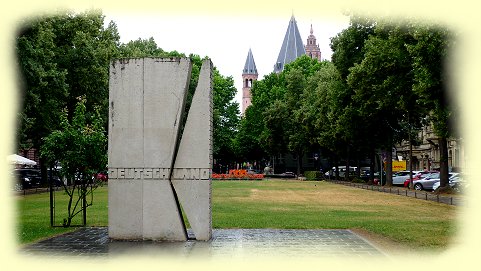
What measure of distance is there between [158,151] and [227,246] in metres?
3.32

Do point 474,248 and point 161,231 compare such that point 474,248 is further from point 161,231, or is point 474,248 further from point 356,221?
point 161,231

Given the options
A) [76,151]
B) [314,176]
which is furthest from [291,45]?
[76,151]

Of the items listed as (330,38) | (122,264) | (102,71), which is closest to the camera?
(122,264)

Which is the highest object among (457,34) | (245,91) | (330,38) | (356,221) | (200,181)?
(245,91)

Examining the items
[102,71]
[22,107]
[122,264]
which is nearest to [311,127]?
[102,71]

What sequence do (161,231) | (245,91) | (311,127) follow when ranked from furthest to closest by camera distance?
(245,91) < (311,127) < (161,231)

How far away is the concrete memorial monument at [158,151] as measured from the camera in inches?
570

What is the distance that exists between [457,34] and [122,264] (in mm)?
15223

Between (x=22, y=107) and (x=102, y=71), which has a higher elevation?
(x=102, y=71)

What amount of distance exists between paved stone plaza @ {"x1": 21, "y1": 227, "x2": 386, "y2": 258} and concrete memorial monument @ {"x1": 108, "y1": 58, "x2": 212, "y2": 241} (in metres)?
0.65

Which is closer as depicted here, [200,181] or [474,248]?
[474,248]

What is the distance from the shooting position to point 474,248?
44.0ft

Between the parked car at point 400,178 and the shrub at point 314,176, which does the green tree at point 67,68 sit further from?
the shrub at point 314,176

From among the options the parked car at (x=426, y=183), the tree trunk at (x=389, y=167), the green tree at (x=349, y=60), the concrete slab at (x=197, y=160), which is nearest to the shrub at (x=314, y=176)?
the tree trunk at (x=389, y=167)
